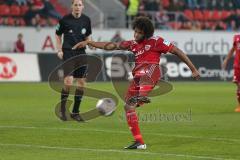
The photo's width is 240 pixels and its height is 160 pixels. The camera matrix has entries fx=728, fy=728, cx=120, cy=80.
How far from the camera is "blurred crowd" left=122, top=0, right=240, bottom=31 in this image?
38812 mm

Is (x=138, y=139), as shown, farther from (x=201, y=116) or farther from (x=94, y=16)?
(x=94, y=16)

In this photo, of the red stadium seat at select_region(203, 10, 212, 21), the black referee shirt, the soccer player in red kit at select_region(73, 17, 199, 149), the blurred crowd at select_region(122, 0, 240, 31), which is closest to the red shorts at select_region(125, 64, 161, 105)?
the soccer player in red kit at select_region(73, 17, 199, 149)

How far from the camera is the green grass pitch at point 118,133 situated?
10609 millimetres

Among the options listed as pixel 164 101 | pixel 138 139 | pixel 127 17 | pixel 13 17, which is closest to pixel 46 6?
pixel 13 17

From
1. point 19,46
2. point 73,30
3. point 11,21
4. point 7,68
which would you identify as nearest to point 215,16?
point 11,21

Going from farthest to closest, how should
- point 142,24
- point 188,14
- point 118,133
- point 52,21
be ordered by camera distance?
point 188,14 → point 52,21 → point 118,133 → point 142,24

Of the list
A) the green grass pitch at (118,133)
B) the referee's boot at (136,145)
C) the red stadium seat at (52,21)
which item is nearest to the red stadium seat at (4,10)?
the red stadium seat at (52,21)

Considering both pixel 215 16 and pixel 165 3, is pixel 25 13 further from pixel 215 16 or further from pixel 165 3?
pixel 215 16

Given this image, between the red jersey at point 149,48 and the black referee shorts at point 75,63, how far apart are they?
4.21 metres

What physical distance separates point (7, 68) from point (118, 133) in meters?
18.0

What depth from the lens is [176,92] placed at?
1067 inches

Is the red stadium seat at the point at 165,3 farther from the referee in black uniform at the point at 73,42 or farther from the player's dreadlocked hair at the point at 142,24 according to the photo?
the player's dreadlocked hair at the point at 142,24

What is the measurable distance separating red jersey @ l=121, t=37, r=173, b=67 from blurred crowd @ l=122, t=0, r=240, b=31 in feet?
87.1

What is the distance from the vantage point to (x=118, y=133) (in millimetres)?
13422
